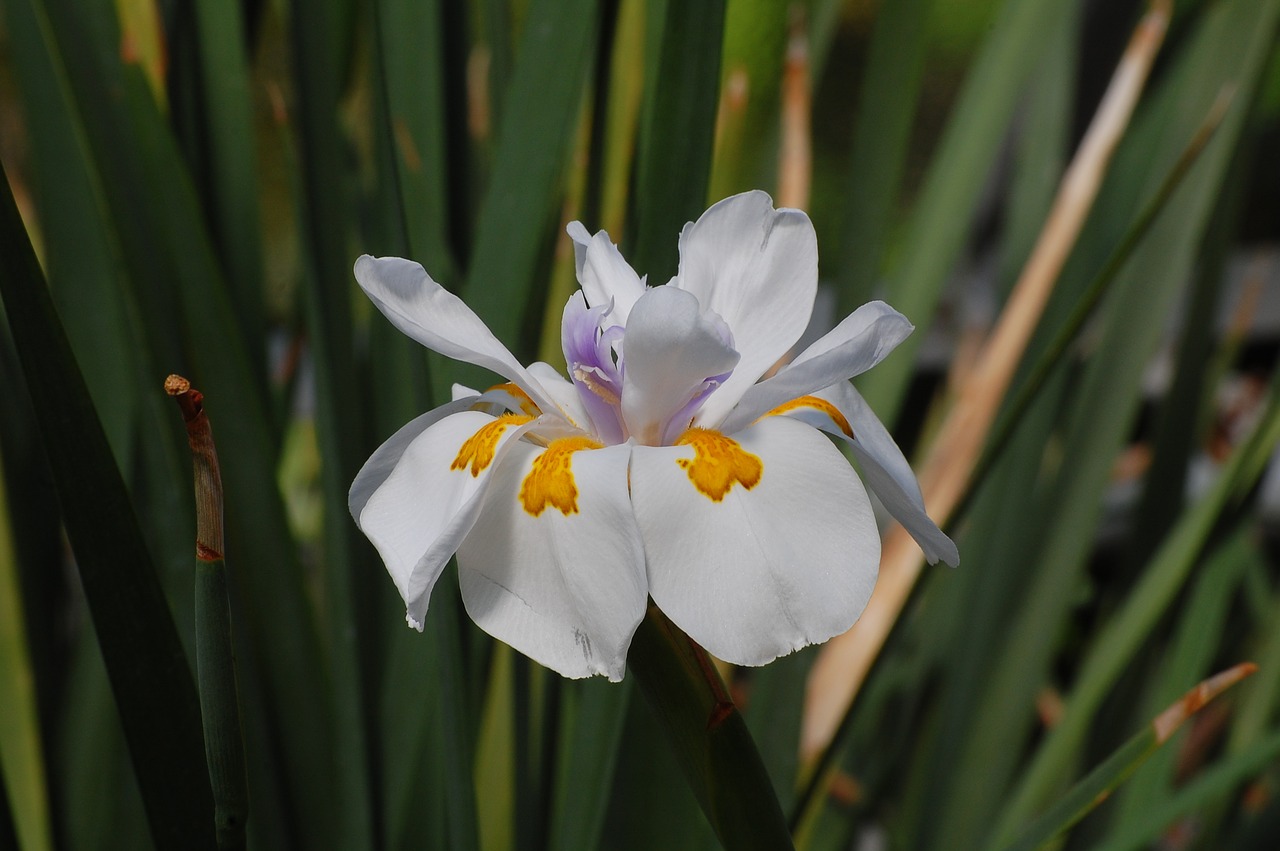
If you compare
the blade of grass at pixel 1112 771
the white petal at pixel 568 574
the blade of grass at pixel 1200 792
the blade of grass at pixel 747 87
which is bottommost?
the blade of grass at pixel 1200 792

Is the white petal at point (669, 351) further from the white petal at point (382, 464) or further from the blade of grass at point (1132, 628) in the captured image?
the blade of grass at point (1132, 628)

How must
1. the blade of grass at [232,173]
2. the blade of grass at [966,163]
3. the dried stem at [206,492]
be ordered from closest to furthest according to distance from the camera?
the dried stem at [206,492]
the blade of grass at [232,173]
the blade of grass at [966,163]

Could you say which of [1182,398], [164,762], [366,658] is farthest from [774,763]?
[1182,398]

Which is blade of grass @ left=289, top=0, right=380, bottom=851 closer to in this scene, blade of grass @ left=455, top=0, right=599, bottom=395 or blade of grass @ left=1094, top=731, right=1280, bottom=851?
blade of grass @ left=455, top=0, right=599, bottom=395

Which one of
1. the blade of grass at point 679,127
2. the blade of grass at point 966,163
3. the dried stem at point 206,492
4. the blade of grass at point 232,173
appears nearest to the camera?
the dried stem at point 206,492

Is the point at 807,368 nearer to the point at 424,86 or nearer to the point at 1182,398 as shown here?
the point at 424,86

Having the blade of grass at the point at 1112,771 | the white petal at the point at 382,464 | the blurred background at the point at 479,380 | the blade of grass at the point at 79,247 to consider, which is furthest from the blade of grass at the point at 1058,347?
the blade of grass at the point at 79,247

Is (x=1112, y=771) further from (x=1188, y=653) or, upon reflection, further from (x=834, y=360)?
(x=1188, y=653)
